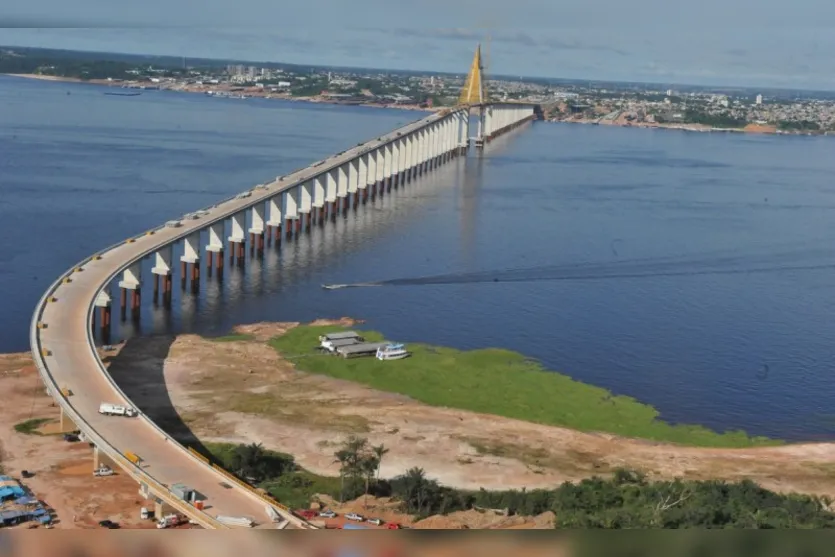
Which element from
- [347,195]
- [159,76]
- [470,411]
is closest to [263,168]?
[347,195]

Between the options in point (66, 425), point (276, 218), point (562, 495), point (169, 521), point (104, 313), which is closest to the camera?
point (169, 521)

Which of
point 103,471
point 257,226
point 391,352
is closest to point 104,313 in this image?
point 391,352

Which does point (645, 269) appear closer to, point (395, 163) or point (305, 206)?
point (305, 206)

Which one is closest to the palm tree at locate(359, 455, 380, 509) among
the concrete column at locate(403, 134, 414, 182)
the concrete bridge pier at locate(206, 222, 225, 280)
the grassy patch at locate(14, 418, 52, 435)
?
the grassy patch at locate(14, 418, 52, 435)

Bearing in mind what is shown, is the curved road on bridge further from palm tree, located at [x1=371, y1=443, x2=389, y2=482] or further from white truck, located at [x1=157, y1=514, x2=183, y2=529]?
palm tree, located at [x1=371, y1=443, x2=389, y2=482]

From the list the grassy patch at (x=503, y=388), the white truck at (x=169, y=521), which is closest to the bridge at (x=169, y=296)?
the white truck at (x=169, y=521)

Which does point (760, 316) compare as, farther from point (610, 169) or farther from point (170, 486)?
point (610, 169)
